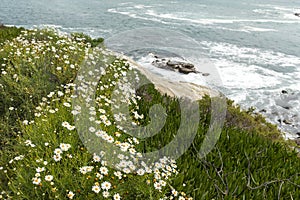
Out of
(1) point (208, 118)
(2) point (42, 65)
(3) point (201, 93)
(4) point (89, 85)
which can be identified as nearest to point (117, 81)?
(4) point (89, 85)

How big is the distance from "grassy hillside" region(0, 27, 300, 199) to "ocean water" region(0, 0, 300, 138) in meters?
8.17

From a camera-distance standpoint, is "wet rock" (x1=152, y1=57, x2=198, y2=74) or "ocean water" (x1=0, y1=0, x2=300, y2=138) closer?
"ocean water" (x1=0, y1=0, x2=300, y2=138)

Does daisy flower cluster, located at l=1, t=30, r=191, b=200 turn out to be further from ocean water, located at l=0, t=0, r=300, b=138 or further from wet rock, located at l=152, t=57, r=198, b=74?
wet rock, located at l=152, t=57, r=198, b=74

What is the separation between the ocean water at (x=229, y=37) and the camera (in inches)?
655

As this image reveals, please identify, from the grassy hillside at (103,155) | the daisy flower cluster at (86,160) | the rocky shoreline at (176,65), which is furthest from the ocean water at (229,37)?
the daisy flower cluster at (86,160)

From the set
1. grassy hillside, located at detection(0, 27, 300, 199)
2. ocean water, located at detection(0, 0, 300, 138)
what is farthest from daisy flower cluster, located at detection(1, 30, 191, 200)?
ocean water, located at detection(0, 0, 300, 138)

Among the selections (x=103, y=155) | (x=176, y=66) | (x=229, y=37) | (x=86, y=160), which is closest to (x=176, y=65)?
(x=176, y=66)

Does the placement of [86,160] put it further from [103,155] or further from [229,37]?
[229,37]

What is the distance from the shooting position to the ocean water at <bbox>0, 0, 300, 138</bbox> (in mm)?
16625

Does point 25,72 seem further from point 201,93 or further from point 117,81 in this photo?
point 201,93

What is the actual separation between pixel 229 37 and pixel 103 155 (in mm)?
27289

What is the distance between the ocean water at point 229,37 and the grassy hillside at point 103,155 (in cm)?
817

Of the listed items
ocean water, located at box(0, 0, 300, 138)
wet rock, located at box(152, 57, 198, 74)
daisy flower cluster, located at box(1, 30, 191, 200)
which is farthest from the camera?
wet rock, located at box(152, 57, 198, 74)

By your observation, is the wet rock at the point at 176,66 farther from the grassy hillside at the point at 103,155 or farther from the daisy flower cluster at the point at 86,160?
the daisy flower cluster at the point at 86,160
